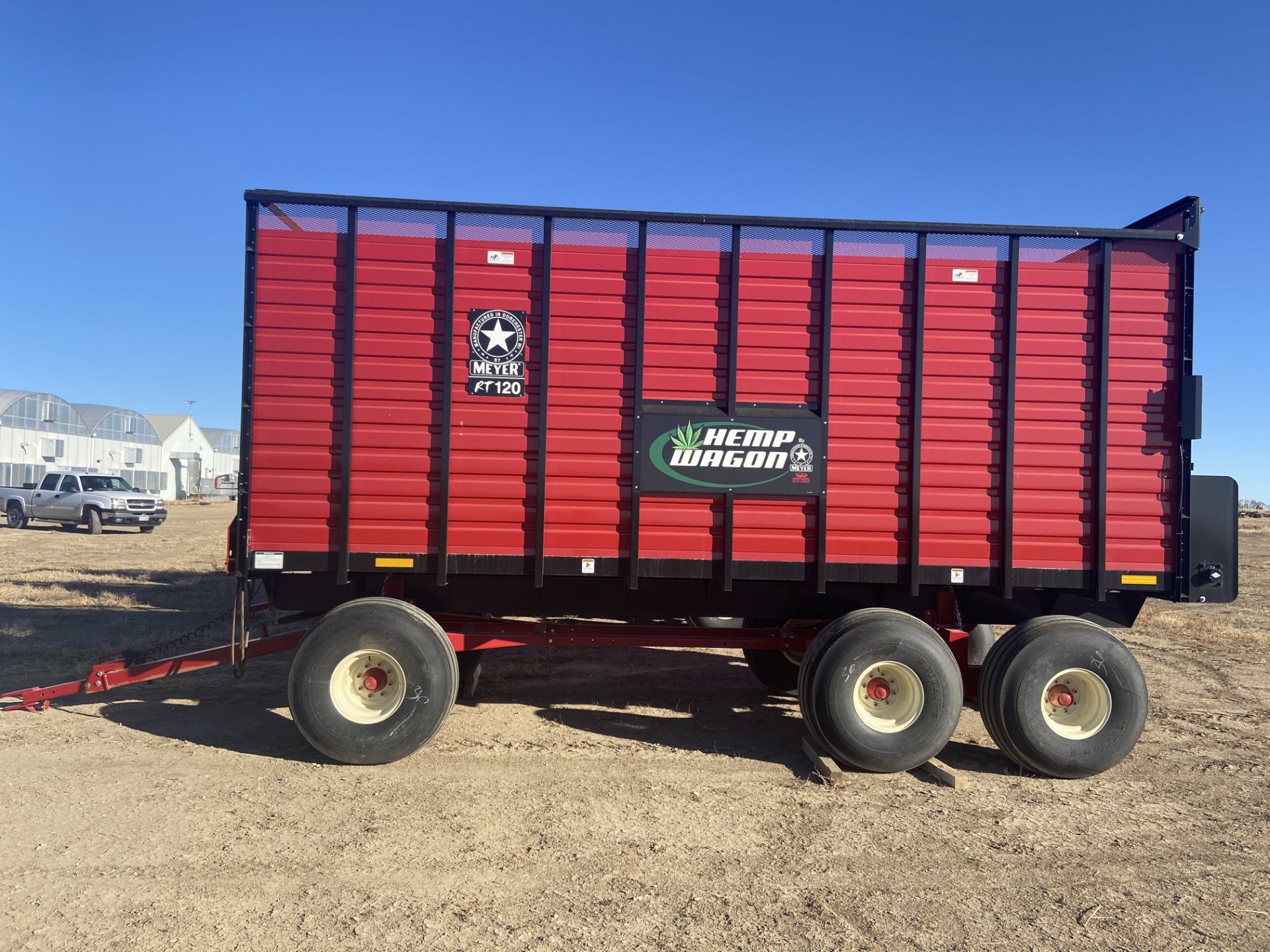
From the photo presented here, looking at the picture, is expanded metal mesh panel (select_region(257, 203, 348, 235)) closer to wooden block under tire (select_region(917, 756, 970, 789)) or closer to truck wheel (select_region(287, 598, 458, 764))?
truck wheel (select_region(287, 598, 458, 764))

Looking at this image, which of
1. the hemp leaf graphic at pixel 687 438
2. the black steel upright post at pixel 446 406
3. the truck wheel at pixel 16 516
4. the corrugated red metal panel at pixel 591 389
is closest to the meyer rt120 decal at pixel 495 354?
the black steel upright post at pixel 446 406

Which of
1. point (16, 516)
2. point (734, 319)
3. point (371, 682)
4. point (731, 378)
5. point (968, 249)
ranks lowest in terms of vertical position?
point (16, 516)

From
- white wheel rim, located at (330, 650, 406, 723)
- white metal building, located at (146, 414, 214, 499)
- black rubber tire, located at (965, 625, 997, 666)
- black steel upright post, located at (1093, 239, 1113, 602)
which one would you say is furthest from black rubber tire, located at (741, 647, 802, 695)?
white metal building, located at (146, 414, 214, 499)

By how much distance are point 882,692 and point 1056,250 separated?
3.36 m

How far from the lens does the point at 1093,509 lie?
17.8 feet

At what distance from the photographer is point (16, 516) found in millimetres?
26797

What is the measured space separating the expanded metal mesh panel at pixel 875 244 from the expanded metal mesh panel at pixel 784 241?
0.44ft

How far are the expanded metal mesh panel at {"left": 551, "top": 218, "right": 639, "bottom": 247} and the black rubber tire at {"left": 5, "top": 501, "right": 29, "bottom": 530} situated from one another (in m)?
29.4

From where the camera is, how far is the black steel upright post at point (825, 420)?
17.6 ft

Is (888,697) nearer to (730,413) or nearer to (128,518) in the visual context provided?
(730,413)

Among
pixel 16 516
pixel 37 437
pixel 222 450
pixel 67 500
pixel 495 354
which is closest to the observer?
pixel 495 354

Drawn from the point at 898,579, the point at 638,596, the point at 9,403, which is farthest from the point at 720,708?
the point at 9,403

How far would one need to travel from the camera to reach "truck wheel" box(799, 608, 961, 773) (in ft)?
16.8

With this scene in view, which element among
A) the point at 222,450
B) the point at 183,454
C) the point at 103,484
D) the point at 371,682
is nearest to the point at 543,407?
the point at 371,682
